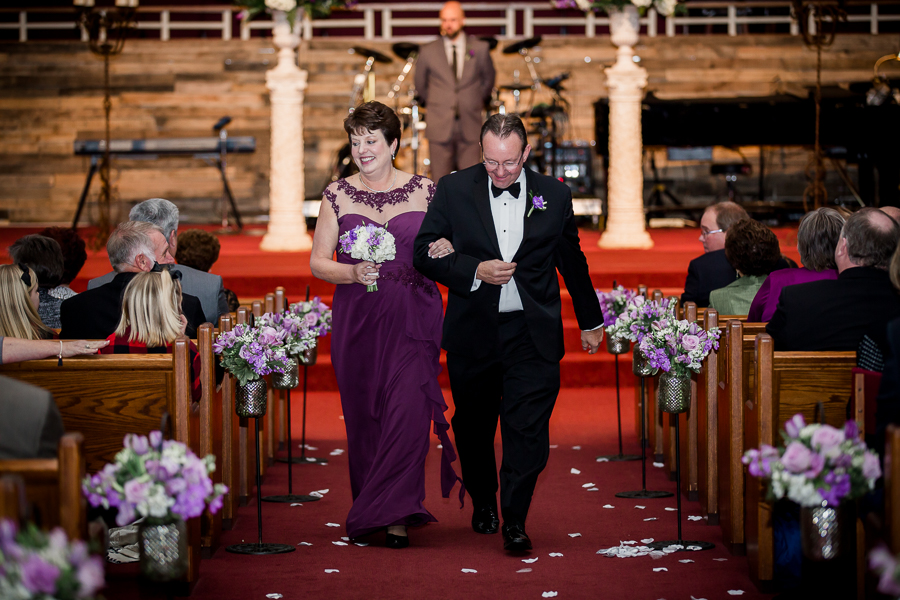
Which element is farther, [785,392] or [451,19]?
[451,19]

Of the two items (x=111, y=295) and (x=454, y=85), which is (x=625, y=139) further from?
(x=111, y=295)

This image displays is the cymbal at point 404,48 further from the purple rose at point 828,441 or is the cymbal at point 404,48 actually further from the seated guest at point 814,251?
the purple rose at point 828,441

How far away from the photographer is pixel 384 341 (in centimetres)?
439

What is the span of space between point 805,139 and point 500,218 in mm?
8754

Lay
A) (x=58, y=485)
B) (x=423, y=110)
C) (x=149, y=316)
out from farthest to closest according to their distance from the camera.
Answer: (x=423, y=110) < (x=149, y=316) < (x=58, y=485)

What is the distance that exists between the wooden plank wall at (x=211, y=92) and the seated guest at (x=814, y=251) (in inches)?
408

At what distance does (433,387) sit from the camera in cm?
434

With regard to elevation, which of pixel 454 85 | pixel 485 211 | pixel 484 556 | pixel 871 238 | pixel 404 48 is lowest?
pixel 484 556

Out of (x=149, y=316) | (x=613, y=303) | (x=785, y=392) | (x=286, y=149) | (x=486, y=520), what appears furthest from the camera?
(x=286, y=149)

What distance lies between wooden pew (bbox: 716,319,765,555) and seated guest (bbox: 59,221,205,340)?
223 centimetres

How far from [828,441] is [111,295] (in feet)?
9.07

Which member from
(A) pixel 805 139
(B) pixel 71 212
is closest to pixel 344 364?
(A) pixel 805 139

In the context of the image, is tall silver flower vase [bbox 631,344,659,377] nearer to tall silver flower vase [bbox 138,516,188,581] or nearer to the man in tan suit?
tall silver flower vase [bbox 138,516,188,581]

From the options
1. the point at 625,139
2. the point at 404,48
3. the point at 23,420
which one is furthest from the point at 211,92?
the point at 23,420
